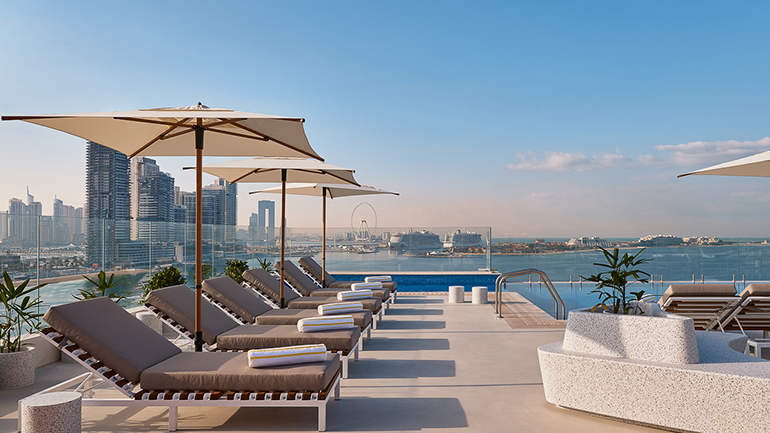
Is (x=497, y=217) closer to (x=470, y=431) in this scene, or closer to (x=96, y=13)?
(x=96, y=13)

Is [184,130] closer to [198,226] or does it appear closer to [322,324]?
[198,226]

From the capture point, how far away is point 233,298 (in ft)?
19.1

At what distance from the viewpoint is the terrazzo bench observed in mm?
3016

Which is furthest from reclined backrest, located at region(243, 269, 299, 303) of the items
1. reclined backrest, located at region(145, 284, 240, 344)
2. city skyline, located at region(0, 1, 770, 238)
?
city skyline, located at region(0, 1, 770, 238)

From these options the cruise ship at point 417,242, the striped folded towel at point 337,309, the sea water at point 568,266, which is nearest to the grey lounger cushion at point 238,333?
the striped folded towel at point 337,309

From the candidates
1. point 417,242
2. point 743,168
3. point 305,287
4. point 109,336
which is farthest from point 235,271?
point 743,168

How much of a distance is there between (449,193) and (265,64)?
1162 cm

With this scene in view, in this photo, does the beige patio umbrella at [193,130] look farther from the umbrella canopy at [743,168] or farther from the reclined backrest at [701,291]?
the reclined backrest at [701,291]

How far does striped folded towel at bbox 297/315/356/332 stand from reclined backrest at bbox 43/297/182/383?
3.97 ft

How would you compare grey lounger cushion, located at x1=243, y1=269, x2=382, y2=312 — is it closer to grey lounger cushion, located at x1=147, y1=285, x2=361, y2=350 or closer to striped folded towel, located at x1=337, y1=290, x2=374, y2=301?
striped folded towel, located at x1=337, y1=290, x2=374, y2=301

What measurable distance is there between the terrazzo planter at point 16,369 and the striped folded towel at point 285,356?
242cm

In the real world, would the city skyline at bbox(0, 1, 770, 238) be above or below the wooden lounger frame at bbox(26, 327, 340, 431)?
above

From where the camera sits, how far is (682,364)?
3.25 meters

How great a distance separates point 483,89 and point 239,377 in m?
16.0
